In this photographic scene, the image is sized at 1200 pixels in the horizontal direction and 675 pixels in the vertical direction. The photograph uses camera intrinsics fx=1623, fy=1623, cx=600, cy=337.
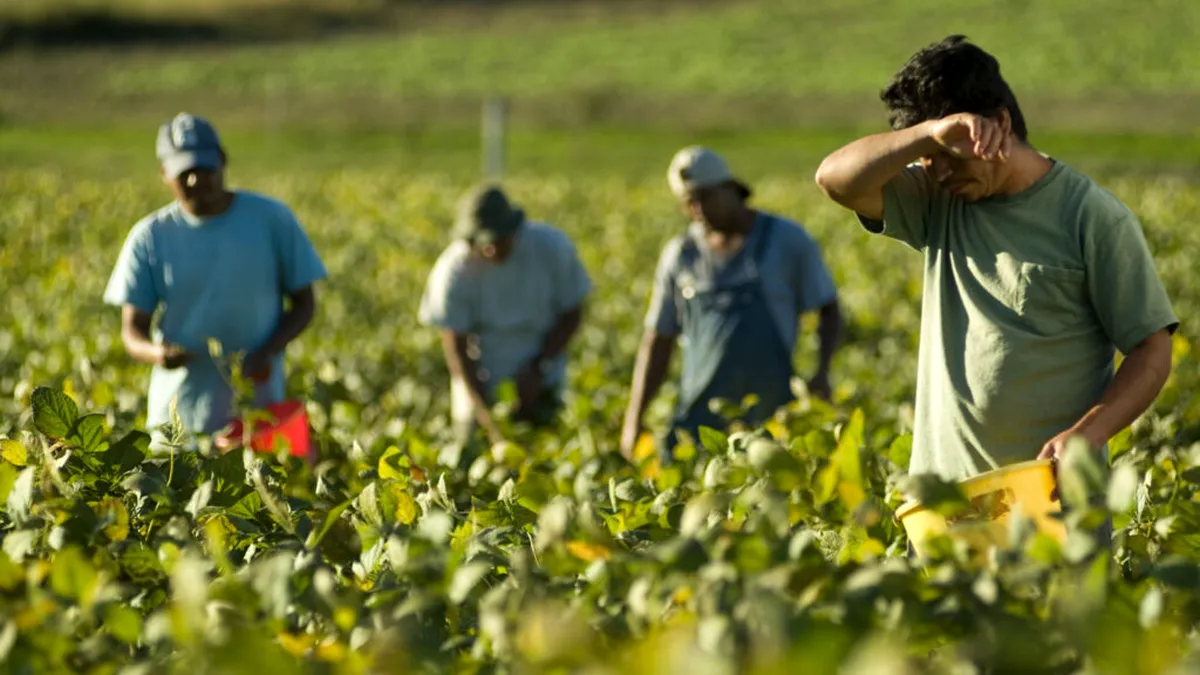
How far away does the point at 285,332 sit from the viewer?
521cm

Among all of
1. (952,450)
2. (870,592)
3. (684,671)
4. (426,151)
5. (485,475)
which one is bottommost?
(426,151)

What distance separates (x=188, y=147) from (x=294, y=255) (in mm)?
496

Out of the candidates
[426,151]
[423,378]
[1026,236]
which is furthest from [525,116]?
[1026,236]

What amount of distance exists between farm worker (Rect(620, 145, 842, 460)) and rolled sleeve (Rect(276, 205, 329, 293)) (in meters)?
1.21

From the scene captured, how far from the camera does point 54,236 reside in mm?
14078

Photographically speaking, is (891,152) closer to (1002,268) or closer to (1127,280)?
(1002,268)

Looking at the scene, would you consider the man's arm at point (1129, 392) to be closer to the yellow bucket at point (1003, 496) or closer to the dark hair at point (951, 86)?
the yellow bucket at point (1003, 496)

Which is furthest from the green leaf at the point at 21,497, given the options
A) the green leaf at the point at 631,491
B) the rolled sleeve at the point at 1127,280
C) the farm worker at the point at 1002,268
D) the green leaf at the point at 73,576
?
the rolled sleeve at the point at 1127,280

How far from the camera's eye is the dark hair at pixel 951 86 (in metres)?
3.03

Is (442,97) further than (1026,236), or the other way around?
(442,97)

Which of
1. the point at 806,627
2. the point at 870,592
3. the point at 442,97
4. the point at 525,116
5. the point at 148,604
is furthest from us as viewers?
the point at 442,97

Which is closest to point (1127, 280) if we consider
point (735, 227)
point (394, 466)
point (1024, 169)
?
point (1024, 169)

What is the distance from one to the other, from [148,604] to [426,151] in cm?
3472

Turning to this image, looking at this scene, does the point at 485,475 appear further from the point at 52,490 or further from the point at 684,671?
the point at 684,671
